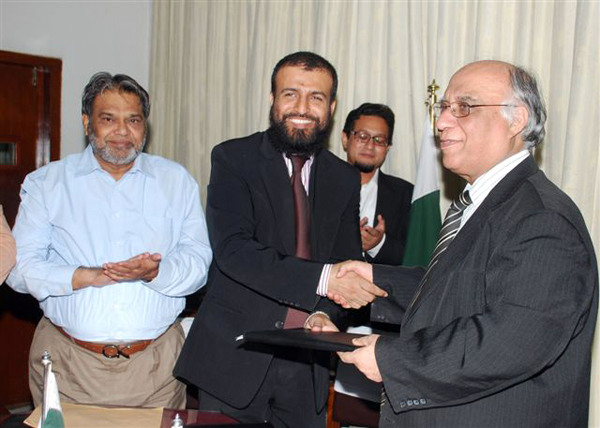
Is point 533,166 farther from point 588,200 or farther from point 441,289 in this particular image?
point 588,200

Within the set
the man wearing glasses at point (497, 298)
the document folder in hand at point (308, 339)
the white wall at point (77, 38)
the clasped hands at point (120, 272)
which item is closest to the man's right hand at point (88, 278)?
the clasped hands at point (120, 272)

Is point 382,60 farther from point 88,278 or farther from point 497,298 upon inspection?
point 497,298

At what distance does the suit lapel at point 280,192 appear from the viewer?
2.74 meters

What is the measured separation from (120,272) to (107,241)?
0.28 meters

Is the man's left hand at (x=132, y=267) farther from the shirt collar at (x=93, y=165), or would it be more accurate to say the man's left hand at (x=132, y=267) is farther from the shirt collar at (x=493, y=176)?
the shirt collar at (x=493, y=176)

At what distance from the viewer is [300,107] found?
2793 mm

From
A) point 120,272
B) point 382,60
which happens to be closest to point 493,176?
point 120,272

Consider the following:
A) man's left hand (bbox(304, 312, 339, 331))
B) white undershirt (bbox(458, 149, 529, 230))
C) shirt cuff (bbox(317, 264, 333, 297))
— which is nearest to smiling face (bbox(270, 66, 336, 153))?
shirt cuff (bbox(317, 264, 333, 297))

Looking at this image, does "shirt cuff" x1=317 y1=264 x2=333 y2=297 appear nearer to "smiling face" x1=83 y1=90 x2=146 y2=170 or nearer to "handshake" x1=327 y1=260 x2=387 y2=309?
"handshake" x1=327 y1=260 x2=387 y2=309

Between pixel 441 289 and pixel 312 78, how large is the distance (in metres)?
1.19

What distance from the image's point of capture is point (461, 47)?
396cm

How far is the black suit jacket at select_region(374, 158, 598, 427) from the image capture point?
1.69m

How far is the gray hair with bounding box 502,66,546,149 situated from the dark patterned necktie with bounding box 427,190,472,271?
9.2 inches

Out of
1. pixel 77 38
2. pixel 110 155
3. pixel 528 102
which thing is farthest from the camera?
pixel 77 38
